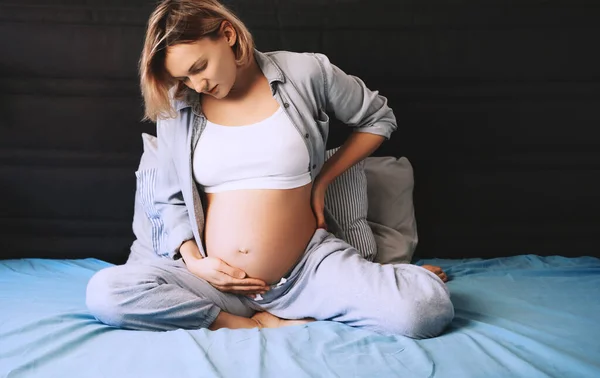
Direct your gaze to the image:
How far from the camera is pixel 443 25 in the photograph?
6.65 feet

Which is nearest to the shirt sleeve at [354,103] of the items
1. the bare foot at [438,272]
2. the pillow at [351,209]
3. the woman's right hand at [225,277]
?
the pillow at [351,209]

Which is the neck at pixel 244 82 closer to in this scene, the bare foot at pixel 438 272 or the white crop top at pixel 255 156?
the white crop top at pixel 255 156

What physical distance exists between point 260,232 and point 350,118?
39cm

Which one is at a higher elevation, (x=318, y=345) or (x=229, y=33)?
(x=229, y=33)

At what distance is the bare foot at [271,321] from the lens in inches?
61.5

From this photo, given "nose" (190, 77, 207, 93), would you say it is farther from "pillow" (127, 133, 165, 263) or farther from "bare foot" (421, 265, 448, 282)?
"bare foot" (421, 265, 448, 282)

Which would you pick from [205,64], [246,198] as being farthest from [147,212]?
[205,64]

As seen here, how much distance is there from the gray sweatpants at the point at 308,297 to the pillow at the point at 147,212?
229 mm

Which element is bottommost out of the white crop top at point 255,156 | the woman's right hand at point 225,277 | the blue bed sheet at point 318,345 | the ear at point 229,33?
the blue bed sheet at point 318,345

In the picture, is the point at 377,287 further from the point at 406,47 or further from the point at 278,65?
the point at 406,47

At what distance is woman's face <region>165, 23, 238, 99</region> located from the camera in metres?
1.48

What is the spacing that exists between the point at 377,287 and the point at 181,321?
0.42 meters

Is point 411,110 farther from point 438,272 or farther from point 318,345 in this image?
point 318,345

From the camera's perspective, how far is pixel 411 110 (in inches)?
80.0
